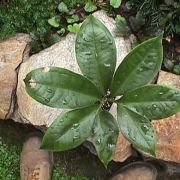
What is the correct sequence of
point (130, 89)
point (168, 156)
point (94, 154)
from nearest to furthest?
point (130, 89) < point (168, 156) < point (94, 154)

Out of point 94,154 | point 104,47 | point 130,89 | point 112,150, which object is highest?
point 104,47

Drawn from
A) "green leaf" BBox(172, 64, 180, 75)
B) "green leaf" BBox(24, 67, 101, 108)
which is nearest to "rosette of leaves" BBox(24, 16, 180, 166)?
"green leaf" BBox(24, 67, 101, 108)

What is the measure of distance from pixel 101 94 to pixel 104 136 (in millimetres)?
202

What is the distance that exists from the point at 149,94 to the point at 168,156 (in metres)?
0.64

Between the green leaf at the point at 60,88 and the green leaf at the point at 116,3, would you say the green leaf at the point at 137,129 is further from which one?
the green leaf at the point at 116,3

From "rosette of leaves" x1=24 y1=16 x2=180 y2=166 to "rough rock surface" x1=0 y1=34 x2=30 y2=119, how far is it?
2.12ft

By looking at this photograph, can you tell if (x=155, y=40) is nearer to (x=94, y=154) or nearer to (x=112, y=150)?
(x=112, y=150)

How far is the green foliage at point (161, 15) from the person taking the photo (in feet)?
8.23

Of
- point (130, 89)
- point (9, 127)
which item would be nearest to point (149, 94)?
point (130, 89)

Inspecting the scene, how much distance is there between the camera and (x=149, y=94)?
2.08 metres

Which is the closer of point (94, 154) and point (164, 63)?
point (164, 63)

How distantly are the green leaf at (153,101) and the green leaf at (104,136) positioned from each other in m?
0.12

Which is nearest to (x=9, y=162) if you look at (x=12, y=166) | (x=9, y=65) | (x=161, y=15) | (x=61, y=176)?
(x=12, y=166)

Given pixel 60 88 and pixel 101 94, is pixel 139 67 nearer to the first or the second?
pixel 101 94
